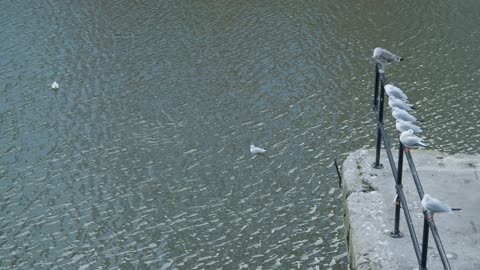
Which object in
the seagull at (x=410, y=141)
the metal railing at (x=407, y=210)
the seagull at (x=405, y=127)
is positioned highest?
the seagull at (x=405, y=127)

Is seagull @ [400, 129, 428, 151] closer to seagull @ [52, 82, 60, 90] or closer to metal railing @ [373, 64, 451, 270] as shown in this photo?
metal railing @ [373, 64, 451, 270]

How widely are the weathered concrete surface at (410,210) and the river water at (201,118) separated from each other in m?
1.57

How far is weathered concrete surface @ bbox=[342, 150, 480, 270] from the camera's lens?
613 centimetres

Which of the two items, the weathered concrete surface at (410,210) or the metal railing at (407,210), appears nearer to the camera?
the metal railing at (407,210)

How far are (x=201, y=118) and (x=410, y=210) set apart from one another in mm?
6590

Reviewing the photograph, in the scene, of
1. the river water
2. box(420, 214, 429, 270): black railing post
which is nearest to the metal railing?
box(420, 214, 429, 270): black railing post

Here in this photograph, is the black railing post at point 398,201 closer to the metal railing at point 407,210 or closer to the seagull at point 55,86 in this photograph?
the metal railing at point 407,210

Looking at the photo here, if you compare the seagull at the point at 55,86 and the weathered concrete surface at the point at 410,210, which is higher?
the seagull at the point at 55,86

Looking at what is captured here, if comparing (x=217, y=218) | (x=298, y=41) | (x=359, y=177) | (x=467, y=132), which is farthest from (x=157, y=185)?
(x=298, y=41)

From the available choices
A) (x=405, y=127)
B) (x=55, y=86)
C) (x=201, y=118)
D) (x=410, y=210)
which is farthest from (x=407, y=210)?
(x=55, y=86)

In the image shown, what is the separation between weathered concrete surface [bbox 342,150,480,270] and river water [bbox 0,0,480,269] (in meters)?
1.57

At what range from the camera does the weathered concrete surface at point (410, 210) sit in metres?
6.13

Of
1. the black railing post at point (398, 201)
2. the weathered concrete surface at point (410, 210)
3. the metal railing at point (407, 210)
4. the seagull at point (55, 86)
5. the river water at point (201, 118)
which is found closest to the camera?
the metal railing at point (407, 210)

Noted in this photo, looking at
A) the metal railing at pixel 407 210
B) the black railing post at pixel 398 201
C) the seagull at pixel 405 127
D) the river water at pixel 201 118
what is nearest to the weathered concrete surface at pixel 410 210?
the black railing post at pixel 398 201
